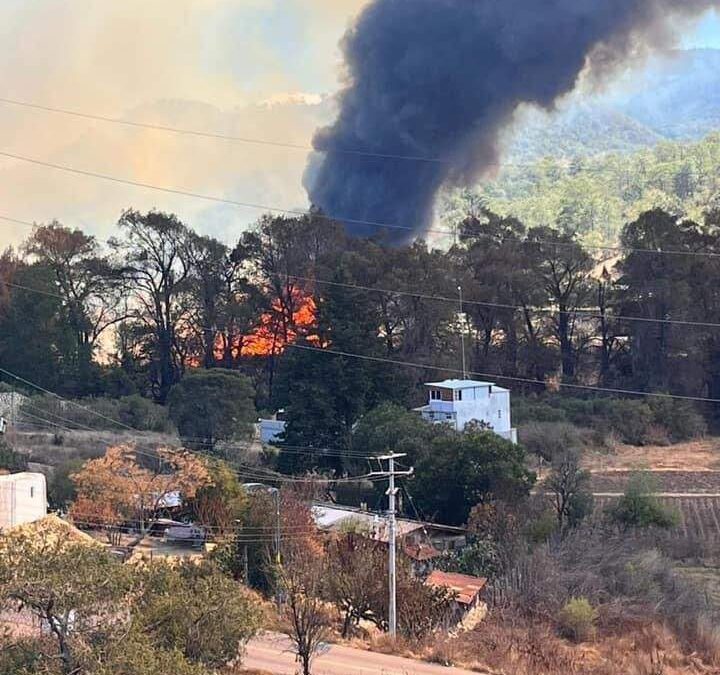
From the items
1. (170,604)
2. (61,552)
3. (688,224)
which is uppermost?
(688,224)

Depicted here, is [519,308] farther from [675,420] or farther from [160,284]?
[160,284]

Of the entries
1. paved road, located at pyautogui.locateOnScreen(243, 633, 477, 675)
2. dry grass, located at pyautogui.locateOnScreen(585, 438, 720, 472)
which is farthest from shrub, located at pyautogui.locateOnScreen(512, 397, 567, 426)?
paved road, located at pyautogui.locateOnScreen(243, 633, 477, 675)

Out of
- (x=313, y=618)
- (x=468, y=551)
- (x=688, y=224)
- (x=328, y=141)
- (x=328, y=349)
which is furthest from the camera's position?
(x=328, y=141)

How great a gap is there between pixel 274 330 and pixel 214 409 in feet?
27.5

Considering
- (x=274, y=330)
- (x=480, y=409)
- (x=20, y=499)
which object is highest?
(x=274, y=330)

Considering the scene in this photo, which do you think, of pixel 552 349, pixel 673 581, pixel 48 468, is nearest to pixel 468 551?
pixel 673 581

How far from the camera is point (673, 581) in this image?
17.4 m

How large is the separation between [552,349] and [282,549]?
866 inches

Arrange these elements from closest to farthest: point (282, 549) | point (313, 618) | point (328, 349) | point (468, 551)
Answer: point (313, 618) < point (282, 549) < point (468, 551) < point (328, 349)

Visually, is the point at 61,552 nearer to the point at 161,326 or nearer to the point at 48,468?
the point at 48,468

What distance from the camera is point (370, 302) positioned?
32.1 m

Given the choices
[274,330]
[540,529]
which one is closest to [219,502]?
[540,529]

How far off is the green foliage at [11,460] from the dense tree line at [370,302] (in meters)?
10.4

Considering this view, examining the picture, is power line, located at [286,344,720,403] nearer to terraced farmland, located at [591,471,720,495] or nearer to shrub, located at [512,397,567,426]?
shrub, located at [512,397,567,426]
